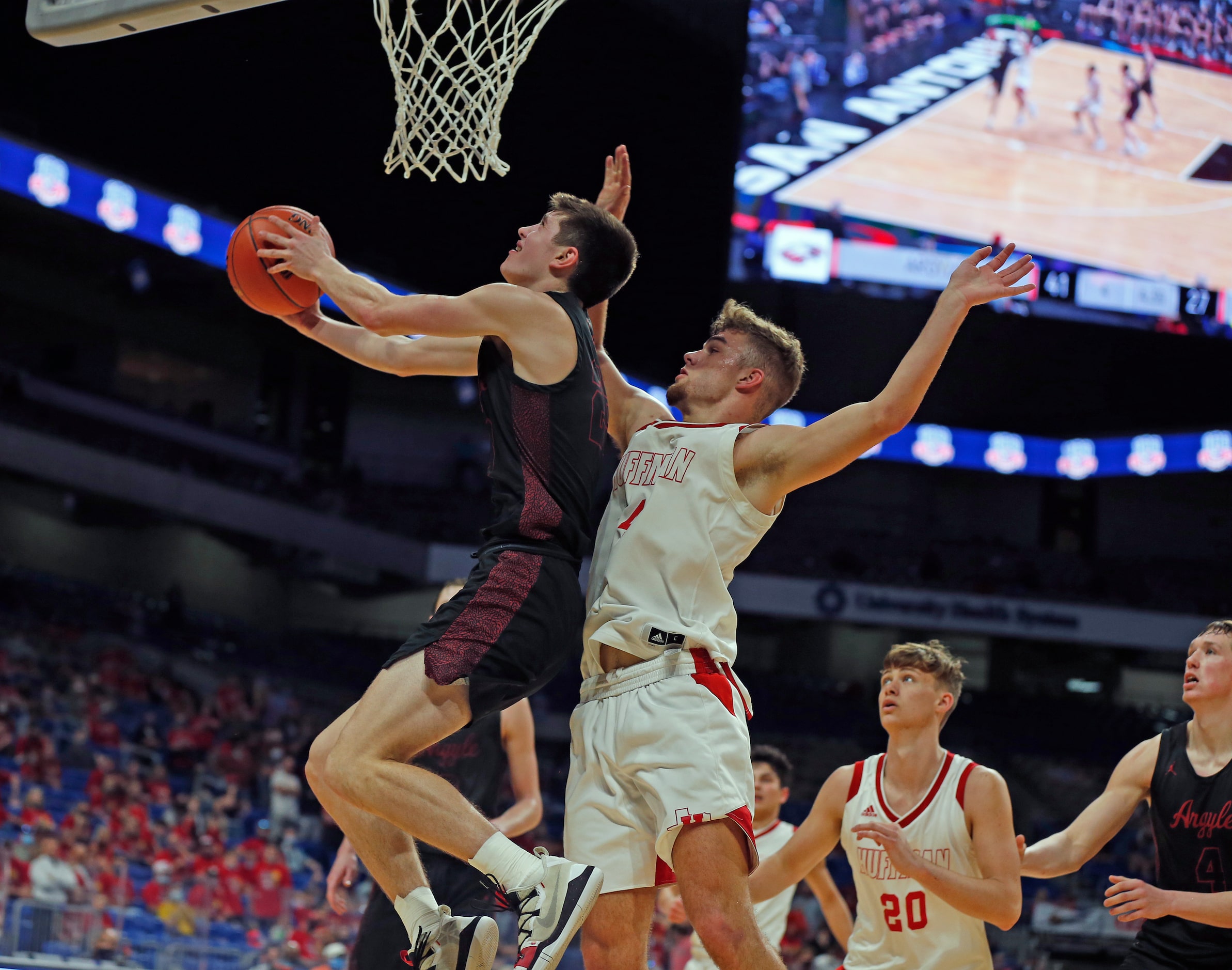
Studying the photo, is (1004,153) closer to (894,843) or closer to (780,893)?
(780,893)

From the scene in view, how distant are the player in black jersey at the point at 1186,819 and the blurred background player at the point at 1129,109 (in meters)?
14.2

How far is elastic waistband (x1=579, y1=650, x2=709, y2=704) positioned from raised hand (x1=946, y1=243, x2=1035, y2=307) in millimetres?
1170

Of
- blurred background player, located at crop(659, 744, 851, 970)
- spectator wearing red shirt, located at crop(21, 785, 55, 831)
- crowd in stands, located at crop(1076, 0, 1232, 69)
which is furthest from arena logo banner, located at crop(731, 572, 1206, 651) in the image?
blurred background player, located at crop(659, 744, 851, 970)

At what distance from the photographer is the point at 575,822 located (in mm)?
3393

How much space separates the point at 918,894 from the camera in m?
4.27

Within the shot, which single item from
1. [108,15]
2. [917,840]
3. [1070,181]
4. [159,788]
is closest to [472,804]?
[917,840]

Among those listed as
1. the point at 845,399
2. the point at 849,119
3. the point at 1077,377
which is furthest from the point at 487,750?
the point at 1077,377

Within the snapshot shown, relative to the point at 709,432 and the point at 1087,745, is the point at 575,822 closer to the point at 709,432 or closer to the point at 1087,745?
the point at 709,432

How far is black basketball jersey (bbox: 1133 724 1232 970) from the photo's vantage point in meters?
4.00

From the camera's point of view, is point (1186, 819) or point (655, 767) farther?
point (1186, 819)

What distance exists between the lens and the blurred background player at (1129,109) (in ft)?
55.4

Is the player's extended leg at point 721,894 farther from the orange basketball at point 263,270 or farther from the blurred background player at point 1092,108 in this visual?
the blurred background player at point 1092,108

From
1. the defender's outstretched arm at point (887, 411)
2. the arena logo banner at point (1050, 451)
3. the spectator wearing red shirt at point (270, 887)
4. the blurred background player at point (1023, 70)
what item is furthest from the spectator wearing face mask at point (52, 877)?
the blurred background player at point (1023, 70)

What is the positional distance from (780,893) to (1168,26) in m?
15.6
